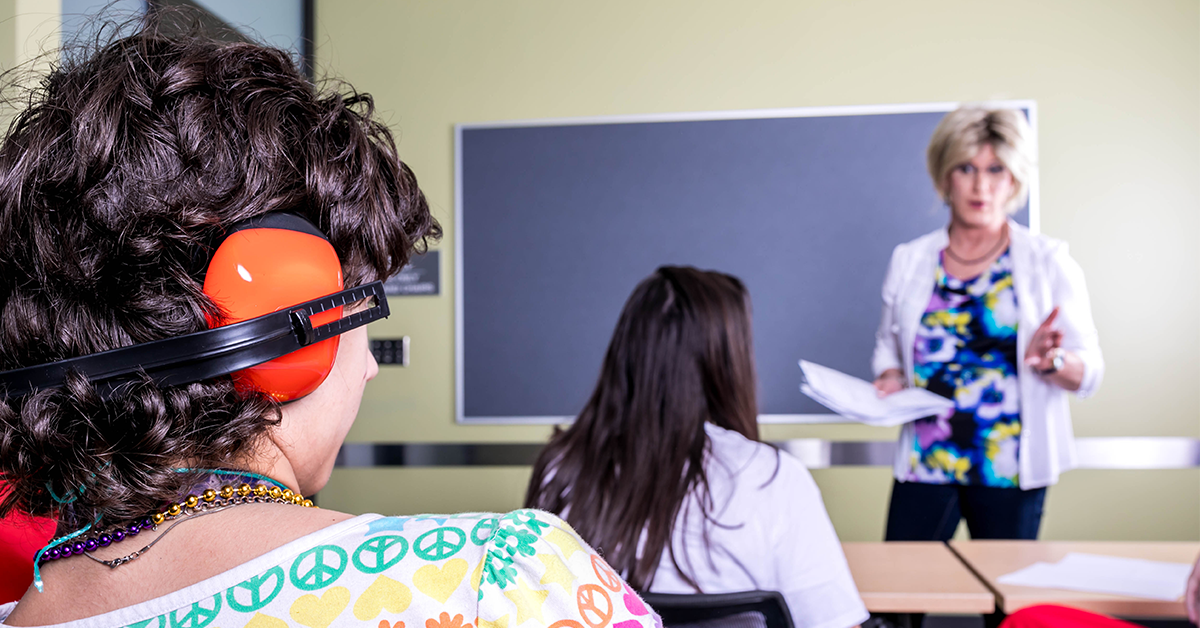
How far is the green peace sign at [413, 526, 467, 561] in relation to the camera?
375 mm

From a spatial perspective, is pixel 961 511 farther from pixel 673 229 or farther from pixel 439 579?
pixel 439 579

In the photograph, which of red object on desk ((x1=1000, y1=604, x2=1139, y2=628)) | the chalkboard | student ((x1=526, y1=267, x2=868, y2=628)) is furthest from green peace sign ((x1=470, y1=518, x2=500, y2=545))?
the chalkboard

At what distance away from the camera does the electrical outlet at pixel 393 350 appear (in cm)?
323

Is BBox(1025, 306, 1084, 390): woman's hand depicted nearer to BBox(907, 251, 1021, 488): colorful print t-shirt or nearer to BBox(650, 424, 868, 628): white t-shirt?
BBox(907, 251, 1021, 488): colorful print t-shirt

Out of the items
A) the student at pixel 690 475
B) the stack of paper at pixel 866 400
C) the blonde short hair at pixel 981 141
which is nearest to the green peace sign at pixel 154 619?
the student at pixel 690 475

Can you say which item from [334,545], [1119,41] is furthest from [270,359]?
[1119,41]

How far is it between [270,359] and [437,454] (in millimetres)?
2917

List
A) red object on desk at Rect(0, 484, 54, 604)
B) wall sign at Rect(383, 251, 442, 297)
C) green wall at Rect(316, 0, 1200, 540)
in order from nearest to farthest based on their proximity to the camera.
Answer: red object on desk at Rect(0, 484, 54, 604) → green wall at Rect(316, 0, 1200, 540) → wall sign at Rect(383, 251, 442, 297)

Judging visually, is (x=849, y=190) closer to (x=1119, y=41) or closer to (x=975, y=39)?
(x=975, y=39)

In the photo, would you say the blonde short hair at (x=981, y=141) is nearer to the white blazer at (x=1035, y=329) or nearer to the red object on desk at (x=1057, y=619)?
the white blazer at (x=1035, y=329)

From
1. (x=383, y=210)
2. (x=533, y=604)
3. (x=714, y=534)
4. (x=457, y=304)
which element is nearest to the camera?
(x=533, y=604)

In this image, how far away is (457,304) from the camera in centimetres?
320

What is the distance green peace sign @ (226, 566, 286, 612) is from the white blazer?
92.6 inches

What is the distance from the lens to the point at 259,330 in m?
0.43
